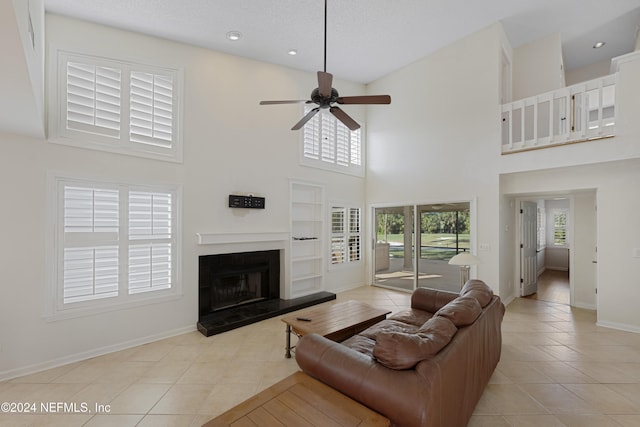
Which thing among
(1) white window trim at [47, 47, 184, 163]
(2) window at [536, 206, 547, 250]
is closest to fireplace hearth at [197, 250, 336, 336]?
(1) white window trim at [47, 47, 184, 163]

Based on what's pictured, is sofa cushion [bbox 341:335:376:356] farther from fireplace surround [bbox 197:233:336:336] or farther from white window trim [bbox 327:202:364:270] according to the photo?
white window trim [bbox 327:202:364:270]

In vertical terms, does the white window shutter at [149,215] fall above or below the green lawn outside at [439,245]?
above

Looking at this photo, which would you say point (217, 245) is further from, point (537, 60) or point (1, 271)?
point (537, 60)

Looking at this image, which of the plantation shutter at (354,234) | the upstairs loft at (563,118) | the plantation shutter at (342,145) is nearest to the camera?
the upstairs loft at (563,118)

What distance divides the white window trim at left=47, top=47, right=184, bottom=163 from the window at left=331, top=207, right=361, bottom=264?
11.1 ft

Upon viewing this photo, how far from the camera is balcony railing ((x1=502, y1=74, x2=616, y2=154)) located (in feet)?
12.7

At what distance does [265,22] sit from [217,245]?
11.2 feet

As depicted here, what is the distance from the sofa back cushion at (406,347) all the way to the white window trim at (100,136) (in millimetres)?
3709

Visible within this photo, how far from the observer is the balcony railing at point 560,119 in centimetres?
387

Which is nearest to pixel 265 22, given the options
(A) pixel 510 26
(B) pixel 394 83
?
(B) pixel 394 83

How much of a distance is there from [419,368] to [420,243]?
4632mm

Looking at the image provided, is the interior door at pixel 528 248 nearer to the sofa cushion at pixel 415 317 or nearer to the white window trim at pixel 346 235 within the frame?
the white window trim at pixel 346 235

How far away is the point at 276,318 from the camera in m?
4.47

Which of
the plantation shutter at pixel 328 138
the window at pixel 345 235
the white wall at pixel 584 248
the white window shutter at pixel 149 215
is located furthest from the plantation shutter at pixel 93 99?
the white wall at pixel 584 248
